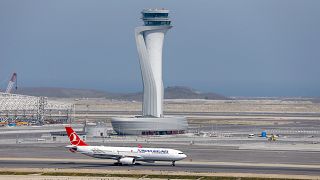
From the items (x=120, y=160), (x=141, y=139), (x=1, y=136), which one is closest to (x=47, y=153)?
(x=120, y=160)

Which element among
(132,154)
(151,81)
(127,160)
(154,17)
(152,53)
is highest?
(154,17)

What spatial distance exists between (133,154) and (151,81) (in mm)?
53750

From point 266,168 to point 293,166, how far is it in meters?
4.38

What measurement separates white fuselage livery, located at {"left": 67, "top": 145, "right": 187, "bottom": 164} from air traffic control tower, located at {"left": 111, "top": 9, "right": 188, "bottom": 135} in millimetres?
48239

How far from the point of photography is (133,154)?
367ft

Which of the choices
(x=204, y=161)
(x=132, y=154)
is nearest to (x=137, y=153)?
(x=132, y=154)

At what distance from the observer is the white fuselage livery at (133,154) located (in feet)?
363

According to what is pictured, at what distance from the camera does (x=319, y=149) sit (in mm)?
133625

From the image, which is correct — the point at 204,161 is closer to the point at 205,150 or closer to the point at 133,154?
the point at 133,154

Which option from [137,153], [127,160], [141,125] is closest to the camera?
[127,160]

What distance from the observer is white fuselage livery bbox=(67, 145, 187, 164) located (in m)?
111

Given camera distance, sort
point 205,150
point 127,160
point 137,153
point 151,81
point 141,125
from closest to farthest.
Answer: point 127,160 → point 137,153 → point 205,150 → point 141,125 → point 151,81

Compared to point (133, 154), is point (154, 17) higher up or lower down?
higher up

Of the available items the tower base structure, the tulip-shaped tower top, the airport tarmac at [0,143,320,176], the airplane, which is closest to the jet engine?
the airplane
